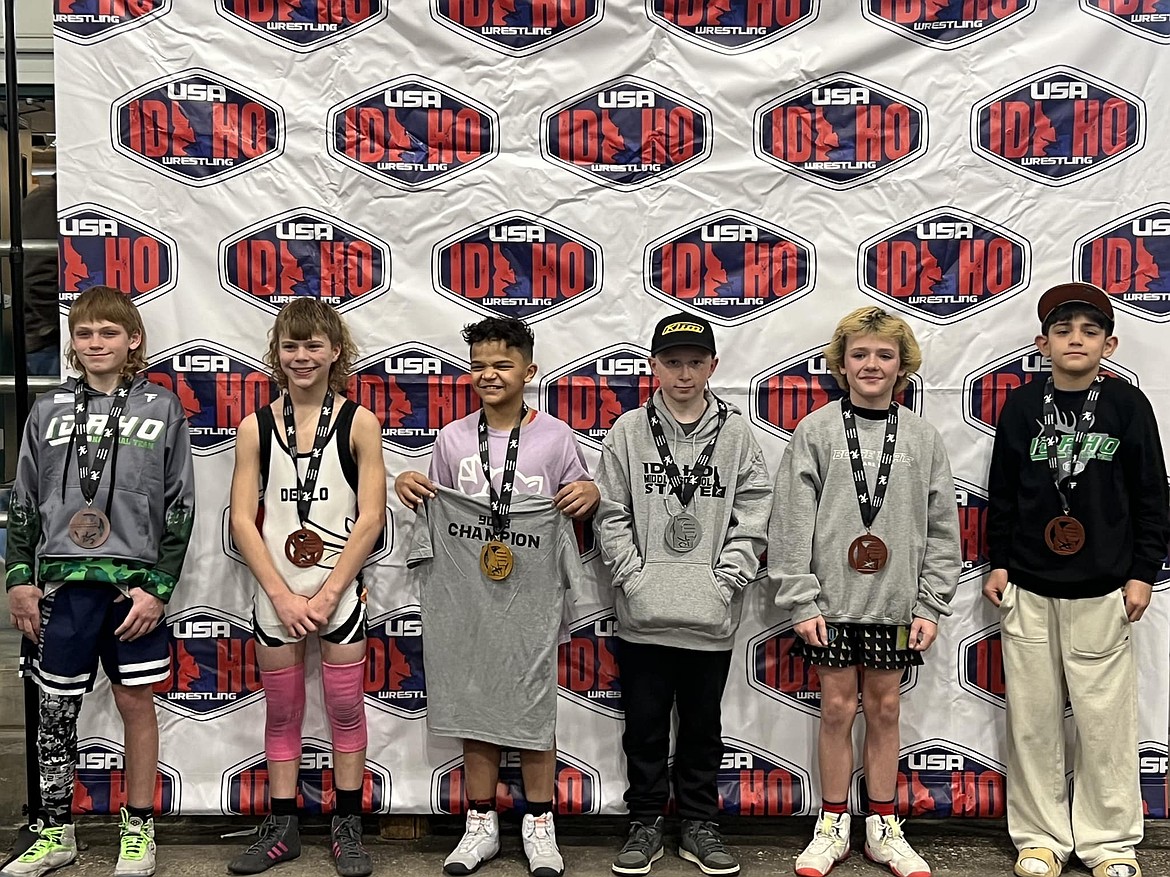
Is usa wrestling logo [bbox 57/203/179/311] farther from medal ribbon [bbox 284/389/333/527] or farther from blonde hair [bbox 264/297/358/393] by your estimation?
medal ribbon [bbox 284/389/333/527]

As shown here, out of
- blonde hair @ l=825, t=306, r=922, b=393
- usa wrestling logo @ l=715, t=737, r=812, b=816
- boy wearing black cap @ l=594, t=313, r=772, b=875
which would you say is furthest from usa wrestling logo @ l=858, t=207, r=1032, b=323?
usa wrestling logo @ l=715, t=737, r=812, b=816

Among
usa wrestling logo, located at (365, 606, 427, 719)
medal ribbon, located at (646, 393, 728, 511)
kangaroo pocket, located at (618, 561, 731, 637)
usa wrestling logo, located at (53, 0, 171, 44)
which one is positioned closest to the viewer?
kangaroo pocket, located at (618, 561, 731, 637)

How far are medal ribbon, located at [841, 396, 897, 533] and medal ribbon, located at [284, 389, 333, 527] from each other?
1.55 meters

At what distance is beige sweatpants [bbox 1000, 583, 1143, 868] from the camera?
290 centimetres

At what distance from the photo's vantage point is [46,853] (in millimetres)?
2908

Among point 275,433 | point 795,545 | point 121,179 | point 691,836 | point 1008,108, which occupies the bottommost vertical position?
point 691,836

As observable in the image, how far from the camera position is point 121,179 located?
3102mm

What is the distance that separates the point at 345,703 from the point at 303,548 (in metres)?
0.49

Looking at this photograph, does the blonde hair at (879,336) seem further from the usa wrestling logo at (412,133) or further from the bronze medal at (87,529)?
the bronze medal at (87,529)

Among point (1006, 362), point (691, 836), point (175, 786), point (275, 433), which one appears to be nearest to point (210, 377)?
point (275, 433)

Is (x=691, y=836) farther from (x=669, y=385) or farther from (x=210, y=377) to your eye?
(x=210, y=377)

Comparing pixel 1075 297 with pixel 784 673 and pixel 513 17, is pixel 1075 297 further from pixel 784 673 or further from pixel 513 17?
pixel 513 17

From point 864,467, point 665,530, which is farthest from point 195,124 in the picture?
point 864,467

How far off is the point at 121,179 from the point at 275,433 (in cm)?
97
